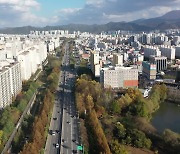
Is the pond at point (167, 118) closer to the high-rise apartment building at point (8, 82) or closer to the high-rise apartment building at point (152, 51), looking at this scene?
the high-rise apartment building at point (8, 82)

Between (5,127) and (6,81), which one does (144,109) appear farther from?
(6,81)

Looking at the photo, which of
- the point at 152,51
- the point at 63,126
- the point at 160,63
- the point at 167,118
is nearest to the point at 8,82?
the point at 63,126

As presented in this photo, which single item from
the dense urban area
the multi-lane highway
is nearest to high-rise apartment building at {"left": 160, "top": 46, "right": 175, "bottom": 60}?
the dense urban area

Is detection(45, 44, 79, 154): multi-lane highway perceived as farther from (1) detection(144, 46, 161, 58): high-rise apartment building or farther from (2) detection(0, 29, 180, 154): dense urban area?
(1) detection(144, 46, 161, 58): high-rise apartment building

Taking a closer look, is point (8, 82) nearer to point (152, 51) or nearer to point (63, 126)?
point (63, 126)

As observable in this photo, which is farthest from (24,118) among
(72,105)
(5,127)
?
(72,105)
